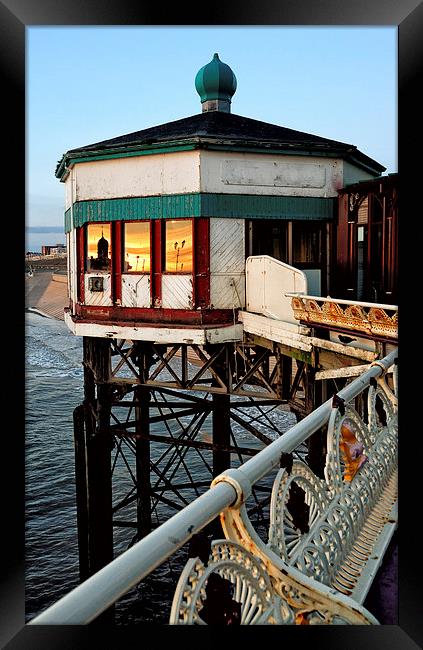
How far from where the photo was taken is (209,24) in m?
4.98

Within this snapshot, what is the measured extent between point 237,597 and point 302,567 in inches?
34.0

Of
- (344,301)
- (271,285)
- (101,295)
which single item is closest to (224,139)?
(271,285)

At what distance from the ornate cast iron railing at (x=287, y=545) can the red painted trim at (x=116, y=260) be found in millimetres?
9124

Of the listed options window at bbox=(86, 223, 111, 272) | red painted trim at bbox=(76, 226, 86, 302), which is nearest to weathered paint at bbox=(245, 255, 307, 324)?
window at bbox=(86, 223, 111, 272)

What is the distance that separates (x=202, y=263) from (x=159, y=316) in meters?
1.54

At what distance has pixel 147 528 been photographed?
1755 cm

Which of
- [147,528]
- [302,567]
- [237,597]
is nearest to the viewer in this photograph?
[237,597]

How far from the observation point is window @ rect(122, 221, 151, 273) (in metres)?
13.9

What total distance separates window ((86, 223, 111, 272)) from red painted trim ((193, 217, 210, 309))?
2370 millimetres

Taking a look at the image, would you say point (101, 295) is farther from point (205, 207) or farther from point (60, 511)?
point (60, 511)

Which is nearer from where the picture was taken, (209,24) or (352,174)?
(209,24)

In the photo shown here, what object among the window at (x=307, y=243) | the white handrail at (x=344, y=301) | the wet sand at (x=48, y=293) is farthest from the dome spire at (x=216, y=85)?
the wet sand at (x=48, y=293)
